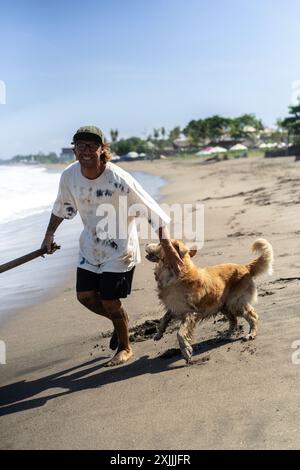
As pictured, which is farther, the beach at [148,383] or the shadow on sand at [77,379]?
the shadow on sand at [77,379]

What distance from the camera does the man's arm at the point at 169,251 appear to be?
445 centimetres

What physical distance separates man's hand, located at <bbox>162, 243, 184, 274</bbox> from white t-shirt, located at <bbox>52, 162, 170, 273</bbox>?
7.8 inches

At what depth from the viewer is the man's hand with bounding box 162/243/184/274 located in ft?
14.7

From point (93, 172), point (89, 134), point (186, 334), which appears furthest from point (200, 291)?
point (89, 134)

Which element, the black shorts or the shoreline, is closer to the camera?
the black shorts

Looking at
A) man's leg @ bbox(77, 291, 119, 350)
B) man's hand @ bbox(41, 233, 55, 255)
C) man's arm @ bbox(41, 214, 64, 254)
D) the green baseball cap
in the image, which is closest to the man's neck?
the green baseball cap

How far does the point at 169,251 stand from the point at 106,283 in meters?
0.62

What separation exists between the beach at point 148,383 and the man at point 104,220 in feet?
1.63

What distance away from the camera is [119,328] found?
15.4 feet

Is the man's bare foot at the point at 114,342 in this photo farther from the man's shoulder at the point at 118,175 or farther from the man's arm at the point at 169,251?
the man's shoulder at the point at 118,175

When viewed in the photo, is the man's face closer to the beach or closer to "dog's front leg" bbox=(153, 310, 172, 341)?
"dog's front leg" bbox=(153, 310, 172, 341)

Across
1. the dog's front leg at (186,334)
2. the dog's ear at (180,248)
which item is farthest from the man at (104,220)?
the dog's front leg at (186,334)

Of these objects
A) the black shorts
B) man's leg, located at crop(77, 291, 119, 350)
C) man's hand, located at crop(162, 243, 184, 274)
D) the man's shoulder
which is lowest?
man's leg, located at crop(77, 291, 119, 350)

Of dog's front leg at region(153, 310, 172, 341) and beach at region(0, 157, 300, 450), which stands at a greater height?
dog's front leg at region(153, 310, 172, 341)
